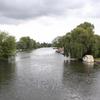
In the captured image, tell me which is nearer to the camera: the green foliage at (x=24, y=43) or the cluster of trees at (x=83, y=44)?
the cluster of trees at (x=83, y=44)

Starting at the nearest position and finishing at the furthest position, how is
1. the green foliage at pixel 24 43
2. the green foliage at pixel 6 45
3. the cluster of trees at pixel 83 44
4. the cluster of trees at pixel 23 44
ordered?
the cluster of trees at pixel 83 44 < the green foliage at pixel 6 45 < the cluster of trees at pixel 23 44 < the green foliage at pixel 24 43

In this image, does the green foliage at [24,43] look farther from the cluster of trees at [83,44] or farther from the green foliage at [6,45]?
the cluster of trees at [83,44]

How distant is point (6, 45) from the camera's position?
5881cm

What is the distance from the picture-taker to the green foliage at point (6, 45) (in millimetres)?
58278

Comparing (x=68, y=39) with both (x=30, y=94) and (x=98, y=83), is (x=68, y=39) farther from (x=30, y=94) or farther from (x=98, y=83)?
(x=30, y=94)

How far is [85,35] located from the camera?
56094mm

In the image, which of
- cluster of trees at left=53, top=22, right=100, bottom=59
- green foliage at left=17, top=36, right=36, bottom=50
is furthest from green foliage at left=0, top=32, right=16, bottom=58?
green foliage at left=17, top=36, right=36, bottom=50

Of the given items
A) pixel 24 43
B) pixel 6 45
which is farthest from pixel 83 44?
pixel 24 43

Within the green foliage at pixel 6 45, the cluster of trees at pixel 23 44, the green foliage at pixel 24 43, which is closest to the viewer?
the green foliage at pixel 6 45

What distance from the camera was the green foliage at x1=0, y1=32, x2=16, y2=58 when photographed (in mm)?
58278

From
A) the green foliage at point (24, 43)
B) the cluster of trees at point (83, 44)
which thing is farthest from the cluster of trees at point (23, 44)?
the cluster of trees at point (83, 44)

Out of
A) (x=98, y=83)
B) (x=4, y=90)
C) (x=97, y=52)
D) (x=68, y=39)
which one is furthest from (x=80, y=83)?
(x=68, y=39)

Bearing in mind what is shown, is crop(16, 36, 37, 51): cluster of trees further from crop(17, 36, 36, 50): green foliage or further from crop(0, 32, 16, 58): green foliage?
crop(0, 32, 16, 58): green foliage

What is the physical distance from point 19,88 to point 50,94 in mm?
4576
